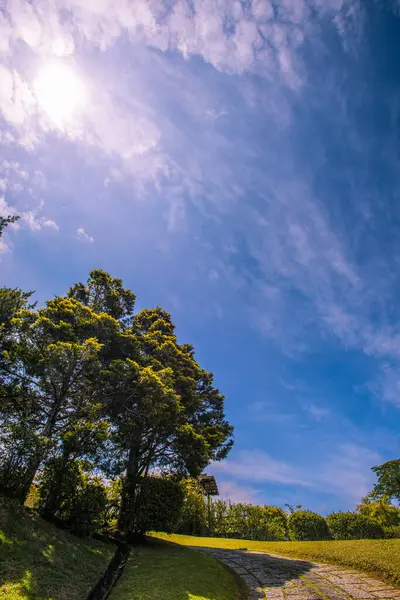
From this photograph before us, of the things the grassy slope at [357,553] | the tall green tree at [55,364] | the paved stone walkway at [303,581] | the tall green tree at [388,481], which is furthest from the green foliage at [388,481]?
the tall green tree at [55,364]

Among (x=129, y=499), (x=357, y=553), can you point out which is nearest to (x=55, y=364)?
(x=129, y=499)

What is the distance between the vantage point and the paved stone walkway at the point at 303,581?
767 cm

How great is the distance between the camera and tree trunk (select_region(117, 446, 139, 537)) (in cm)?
1319

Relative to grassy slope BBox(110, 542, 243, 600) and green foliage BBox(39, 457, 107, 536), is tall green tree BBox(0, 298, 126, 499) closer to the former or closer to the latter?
green foliage BBox(39, 457, 107, 536)

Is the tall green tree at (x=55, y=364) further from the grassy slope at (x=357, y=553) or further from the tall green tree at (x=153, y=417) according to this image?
the grassy slope at (x=357, y=553)

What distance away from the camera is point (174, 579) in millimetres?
8227

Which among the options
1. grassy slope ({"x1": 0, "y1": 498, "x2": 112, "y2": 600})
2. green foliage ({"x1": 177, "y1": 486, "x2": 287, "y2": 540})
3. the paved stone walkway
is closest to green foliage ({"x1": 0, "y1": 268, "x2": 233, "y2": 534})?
grassy slope ({"x1": 0, "y1": 498, "x2": 112, "y2": 600})

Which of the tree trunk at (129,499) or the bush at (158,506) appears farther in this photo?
the tree trunk at (129,499)

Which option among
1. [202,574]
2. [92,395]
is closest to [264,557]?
[202,574]

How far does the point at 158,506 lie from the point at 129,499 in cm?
146

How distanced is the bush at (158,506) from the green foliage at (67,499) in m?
2.61

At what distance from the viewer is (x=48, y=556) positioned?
7.62 m

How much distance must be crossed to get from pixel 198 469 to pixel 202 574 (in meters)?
5.13

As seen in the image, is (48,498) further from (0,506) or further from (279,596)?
(279,596)
